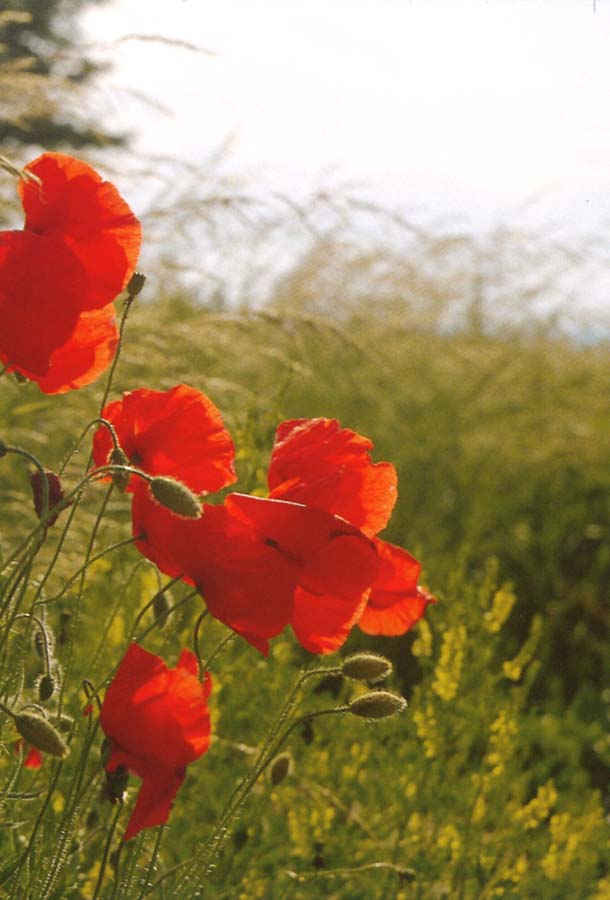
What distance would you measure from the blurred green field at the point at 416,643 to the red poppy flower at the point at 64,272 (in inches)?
5.2

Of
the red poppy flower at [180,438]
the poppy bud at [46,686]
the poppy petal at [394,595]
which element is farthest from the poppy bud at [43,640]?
the poppy petal at [394,595]

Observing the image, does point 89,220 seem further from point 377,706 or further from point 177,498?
point 377,706

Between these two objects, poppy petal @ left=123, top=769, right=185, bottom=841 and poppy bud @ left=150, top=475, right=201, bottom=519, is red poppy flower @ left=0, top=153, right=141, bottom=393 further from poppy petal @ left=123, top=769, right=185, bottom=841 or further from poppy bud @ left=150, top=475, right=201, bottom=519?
poppy petal @ left=123, top=769, right=185, bottom=841

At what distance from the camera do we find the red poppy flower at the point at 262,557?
817 millimetres

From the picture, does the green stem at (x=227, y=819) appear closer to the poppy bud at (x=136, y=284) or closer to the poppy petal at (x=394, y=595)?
the poppy petal at (x=394, y=595)

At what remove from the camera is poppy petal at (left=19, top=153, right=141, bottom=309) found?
889mm

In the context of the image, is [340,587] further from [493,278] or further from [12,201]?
[493,278]

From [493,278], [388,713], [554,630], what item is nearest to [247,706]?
[388,713]

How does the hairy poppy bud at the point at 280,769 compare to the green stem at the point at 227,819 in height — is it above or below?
below

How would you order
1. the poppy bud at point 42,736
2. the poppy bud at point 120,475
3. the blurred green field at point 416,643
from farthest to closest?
the blurred green field at point 416,643 < the poppy bud at point 120,475 < the poppy bud at point 42,736

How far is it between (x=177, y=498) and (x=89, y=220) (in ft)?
0.84

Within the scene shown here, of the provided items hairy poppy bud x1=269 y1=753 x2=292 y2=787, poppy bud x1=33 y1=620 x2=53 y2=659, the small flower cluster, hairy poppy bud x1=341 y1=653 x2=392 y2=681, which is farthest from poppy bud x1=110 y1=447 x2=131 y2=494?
hairy poppy bud x1=269 y1=753 x2=292 y2=787

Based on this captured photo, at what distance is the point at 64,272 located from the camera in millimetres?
849

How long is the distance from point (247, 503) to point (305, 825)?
0.74 meters
